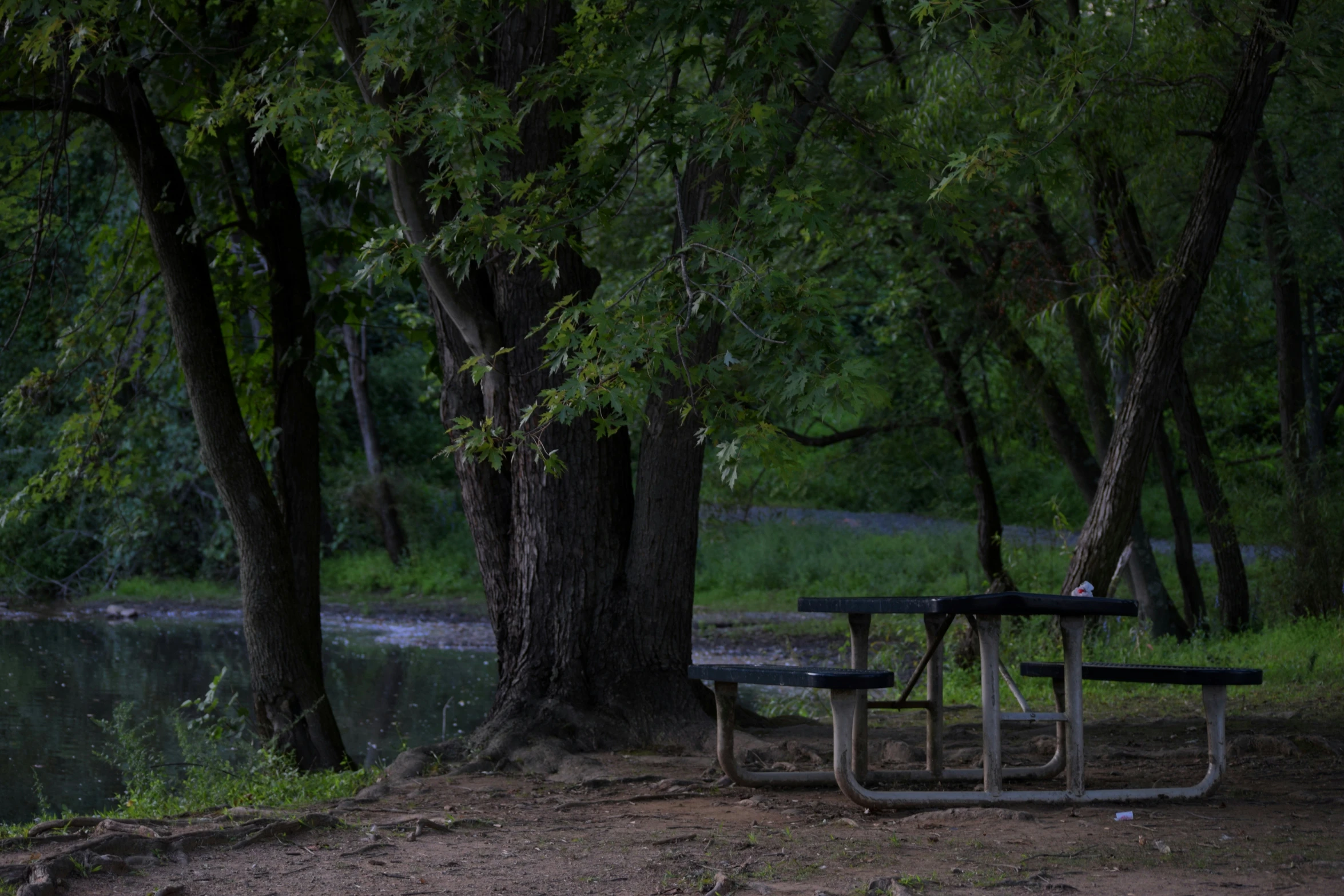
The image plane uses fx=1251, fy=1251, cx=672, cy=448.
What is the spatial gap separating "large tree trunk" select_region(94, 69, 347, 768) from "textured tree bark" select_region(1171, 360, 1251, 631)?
8865 millimetres

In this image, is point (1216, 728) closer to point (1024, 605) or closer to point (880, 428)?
point (1024, 605)

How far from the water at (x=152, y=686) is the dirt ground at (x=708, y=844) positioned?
11.6 ft

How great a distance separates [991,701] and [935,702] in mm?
741

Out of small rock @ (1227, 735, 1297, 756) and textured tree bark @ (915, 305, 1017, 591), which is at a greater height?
textured tree bark @ (915, 305, 1017, 591)

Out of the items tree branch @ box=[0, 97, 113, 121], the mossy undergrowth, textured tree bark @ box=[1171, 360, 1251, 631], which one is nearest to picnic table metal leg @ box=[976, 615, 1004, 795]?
the mossy undergrowth

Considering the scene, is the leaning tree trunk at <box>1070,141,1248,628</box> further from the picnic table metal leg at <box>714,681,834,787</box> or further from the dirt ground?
the picnic table metal leg at <box>714,681,834,787</box>

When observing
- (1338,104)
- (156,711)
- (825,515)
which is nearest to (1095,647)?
(1338,104)

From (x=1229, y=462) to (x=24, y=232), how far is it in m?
12.4

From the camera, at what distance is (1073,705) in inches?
191

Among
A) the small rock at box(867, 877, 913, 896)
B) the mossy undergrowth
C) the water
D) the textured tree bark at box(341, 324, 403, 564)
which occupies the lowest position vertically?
the water

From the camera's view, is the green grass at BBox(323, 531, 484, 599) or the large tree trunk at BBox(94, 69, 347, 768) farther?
the green grass at BBox(323, 531, 484, 599)

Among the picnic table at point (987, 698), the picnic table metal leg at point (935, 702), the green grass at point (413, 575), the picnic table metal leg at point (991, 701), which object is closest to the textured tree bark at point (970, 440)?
the picnic table metal leg at point (935, 702)

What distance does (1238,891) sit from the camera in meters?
3.60

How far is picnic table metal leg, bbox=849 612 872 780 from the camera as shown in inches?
204
